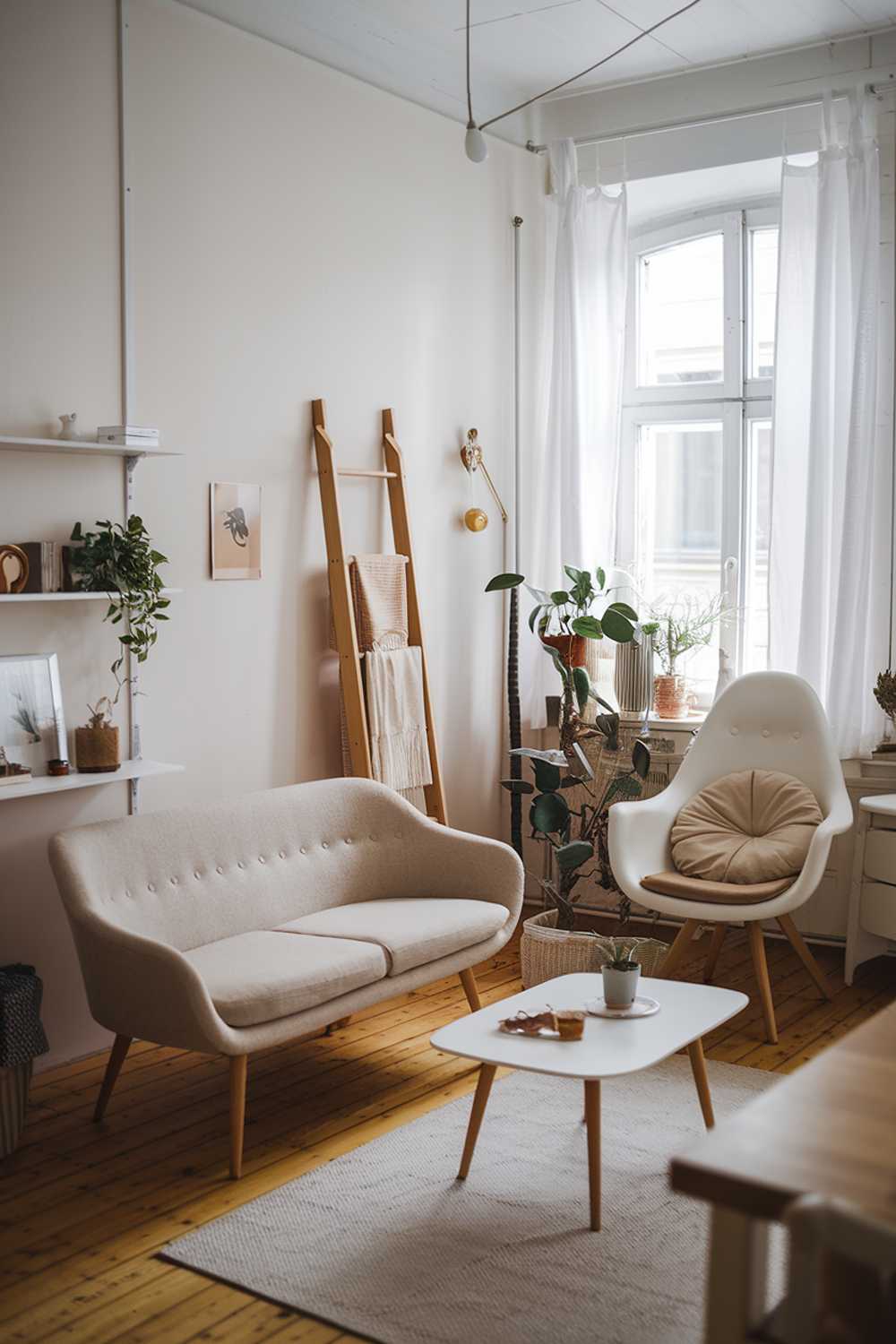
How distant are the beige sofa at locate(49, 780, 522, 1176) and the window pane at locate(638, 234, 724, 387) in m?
2.25

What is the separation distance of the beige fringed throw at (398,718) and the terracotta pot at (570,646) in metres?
0.54

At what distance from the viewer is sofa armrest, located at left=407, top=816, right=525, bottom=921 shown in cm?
387

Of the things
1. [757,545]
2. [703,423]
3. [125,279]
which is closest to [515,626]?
[757,545]

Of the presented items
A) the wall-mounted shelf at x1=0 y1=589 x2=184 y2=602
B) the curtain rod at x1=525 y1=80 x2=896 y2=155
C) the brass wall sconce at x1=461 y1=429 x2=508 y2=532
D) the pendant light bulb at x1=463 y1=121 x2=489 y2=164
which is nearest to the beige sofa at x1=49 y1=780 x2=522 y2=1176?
the wall-mounted shelf at x1=0 y1=589 x2=184 y2=602

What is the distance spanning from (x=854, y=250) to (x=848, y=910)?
85.1 inches

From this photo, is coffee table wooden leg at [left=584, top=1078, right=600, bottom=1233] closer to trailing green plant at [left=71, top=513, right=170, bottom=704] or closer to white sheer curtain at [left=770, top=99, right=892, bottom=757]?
trailing green plant at [left=71, top=513, right=170, bottom=704]

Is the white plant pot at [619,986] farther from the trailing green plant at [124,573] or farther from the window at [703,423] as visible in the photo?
the window at [703,423]

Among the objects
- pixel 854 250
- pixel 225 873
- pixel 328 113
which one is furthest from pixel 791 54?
pixel 225 873

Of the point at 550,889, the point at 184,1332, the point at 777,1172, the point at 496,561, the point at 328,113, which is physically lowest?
the point at 184,1332

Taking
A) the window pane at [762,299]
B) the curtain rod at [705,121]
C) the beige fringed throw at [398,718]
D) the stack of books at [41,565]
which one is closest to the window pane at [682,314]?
the window pane at [762,299]

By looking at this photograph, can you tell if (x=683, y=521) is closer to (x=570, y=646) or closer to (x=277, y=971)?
(x=570, y=646)

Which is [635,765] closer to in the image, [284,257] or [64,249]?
[284,257]

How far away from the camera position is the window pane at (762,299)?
5094 millimetres

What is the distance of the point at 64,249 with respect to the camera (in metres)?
3.48
